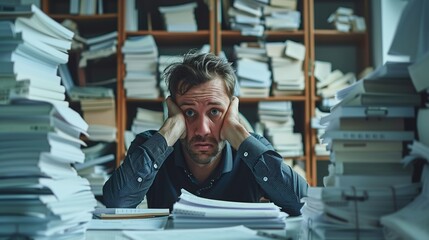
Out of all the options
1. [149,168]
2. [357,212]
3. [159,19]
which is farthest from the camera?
[159,19]

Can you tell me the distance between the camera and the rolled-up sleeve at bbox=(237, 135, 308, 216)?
1.61 meters

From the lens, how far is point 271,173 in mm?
1619

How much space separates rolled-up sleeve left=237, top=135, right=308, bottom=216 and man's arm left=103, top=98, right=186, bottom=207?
0.29m

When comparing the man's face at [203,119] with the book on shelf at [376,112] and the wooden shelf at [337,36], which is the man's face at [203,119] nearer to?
the book on shelf at [376,112]

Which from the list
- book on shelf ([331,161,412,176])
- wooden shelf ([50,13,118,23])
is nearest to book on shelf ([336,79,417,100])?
book on shelf ([331,161,412,176])

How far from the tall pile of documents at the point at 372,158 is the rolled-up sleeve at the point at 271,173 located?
699 mm

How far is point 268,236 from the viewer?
0.92 meters

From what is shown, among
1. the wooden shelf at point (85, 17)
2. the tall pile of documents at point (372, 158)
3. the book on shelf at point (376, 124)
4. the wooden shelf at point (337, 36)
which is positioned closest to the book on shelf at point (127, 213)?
the tall pile of documents at point (372, 158)

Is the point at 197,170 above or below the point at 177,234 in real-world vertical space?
below

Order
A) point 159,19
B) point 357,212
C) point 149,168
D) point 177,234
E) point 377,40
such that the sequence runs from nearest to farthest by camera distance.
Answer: point 357,212 < point 177,234 < point 149,168 < point 377,40 < point 159,19

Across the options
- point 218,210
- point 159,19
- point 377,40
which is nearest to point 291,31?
point 377,40

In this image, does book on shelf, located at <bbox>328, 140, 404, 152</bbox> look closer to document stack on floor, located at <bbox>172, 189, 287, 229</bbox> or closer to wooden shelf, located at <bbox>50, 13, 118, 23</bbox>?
document stack on floor, located at <bbox>172, 189, 287, 229</bbox>

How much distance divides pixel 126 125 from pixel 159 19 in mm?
868

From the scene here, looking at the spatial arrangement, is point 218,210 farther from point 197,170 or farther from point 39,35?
point 197,170
